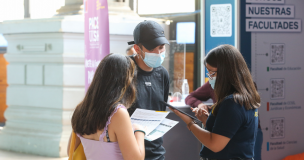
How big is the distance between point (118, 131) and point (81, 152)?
31 cm

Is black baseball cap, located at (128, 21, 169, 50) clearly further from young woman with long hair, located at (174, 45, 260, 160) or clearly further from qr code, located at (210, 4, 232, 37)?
qr code, located at (210, 4, 232, 37)

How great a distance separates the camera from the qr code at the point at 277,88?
3166 mm

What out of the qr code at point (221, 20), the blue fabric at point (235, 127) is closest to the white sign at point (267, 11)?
the qr code at point (221, 20)

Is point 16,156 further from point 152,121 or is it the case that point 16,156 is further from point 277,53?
point 277,53

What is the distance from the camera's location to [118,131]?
1.25 meters

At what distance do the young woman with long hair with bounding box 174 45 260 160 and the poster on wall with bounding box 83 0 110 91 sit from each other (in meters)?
1.56

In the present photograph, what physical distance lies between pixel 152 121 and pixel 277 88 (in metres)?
2.13

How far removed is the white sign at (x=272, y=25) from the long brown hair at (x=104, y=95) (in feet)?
6.97

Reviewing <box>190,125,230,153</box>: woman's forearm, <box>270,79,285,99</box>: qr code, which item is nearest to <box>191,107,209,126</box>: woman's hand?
<box>190,125,230,153</box>: woman's forearm

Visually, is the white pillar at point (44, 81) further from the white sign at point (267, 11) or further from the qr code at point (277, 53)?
the qr code at point (277, 53)

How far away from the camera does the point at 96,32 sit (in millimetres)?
2938

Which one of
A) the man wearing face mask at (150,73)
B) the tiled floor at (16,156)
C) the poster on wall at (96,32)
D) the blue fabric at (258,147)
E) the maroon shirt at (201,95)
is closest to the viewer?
the man wearing face mask at (150,73)

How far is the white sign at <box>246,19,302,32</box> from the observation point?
121 inches

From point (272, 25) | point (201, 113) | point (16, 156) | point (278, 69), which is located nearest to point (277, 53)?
point (278, 69)
